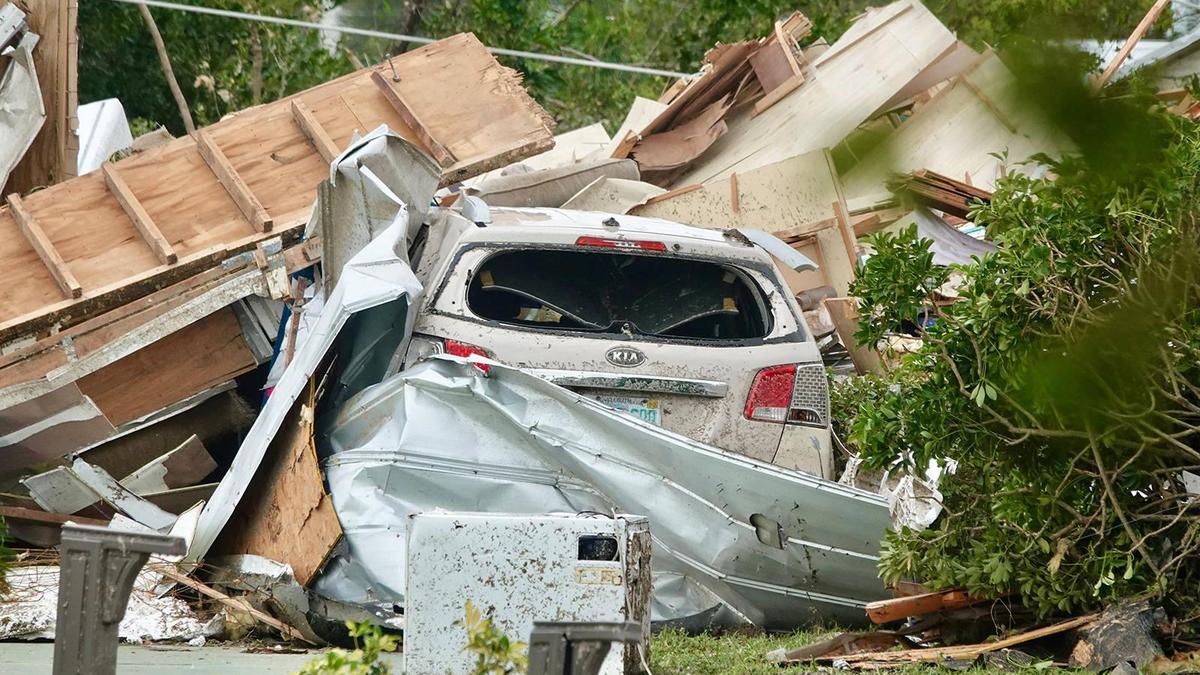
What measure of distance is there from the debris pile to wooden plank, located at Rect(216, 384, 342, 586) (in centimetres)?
2

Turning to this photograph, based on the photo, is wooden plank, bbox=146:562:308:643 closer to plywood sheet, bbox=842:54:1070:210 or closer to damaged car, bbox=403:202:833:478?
damaged car, bbox=403:202:833:478

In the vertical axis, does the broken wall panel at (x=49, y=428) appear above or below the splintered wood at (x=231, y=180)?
below

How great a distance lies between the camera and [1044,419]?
16.5 ft

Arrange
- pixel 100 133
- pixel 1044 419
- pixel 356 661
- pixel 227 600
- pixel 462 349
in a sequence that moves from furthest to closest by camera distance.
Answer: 1. pixel 100 133
2. pixel 462 349
3. pixel 227 600
4. pixel 1044 419
5. pixel 356 661

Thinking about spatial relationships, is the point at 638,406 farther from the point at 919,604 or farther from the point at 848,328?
the point at 848,328

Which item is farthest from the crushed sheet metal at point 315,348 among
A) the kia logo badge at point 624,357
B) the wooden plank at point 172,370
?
the wooden plank at point 172,370

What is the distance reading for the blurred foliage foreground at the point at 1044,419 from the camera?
5.05 metres

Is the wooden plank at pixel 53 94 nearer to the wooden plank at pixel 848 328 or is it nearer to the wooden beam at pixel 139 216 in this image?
the wooden beam at pixel 139 216

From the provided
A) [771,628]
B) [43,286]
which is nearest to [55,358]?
[43,286]

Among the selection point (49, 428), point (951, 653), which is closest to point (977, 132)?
point (951, 653)

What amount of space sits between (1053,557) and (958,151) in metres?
3.75

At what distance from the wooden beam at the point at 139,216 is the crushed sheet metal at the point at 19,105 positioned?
1.02 meters

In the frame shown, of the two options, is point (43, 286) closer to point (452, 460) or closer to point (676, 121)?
point (452, 460)

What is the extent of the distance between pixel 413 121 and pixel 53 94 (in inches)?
90.9
